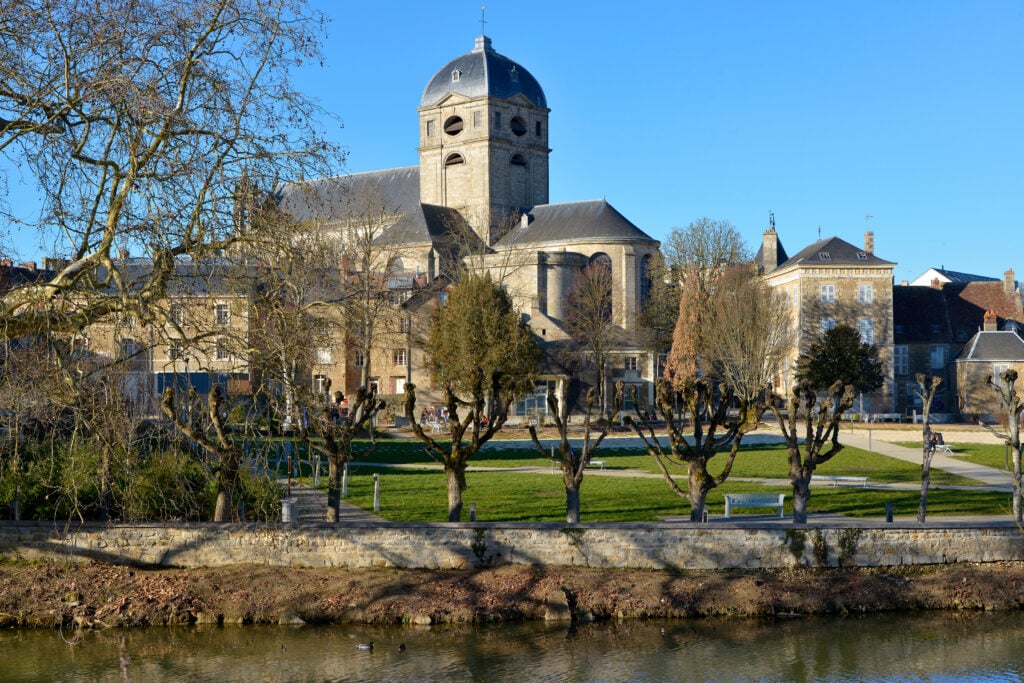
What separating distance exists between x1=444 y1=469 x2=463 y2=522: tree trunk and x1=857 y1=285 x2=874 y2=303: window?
43977mm

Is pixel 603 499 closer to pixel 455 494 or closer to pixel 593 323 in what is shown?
pixel 455 494

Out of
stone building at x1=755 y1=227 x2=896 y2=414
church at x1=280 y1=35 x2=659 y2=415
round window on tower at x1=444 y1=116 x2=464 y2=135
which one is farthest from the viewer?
round window on tower at x1=444 y1=116 x2=464 y2=135

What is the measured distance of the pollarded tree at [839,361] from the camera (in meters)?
49.0

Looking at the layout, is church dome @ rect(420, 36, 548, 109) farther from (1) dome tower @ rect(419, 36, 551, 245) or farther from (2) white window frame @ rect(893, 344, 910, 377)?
(2) white window frame @ rect(893, 344, 910, 377)

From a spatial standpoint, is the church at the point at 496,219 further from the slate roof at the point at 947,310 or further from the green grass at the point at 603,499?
the green grass at the point at 603,499

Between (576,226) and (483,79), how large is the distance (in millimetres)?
11012

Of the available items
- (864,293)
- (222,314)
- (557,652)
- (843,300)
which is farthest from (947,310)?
(222,314)

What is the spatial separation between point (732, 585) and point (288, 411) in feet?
24.2

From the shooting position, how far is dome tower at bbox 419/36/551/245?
66.4 meters

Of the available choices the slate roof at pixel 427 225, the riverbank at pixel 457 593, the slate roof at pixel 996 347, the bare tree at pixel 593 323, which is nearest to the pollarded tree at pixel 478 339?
the bare tree at pixel 593 323

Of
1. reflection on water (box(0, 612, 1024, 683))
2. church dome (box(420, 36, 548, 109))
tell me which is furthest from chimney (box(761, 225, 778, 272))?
reflection on water (box(0, 612, 1024, 683))

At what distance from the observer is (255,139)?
38.7 feet

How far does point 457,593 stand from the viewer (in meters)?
17.2

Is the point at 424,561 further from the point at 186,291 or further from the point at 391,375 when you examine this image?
the point at 391,375
